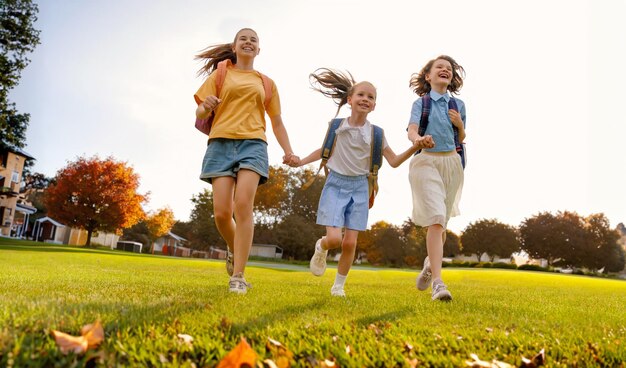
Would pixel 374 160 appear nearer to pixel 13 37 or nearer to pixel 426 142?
pixel 426 142

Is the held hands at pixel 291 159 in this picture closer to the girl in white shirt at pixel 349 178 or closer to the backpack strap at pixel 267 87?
the girl in white shirt at pixel 349 178

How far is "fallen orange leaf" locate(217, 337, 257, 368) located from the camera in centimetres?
196

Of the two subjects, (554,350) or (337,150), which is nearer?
(554,350)

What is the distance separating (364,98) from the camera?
5758 mm

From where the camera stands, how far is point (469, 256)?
69438 mm

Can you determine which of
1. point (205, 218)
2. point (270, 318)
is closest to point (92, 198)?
point (205, 218)

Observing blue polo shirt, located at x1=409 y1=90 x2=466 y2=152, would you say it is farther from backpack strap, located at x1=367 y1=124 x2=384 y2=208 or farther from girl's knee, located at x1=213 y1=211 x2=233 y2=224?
girl's knee, located at x1=213 y1=211 x2=233 y2=224

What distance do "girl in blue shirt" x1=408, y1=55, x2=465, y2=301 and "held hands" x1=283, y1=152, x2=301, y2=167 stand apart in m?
1.33

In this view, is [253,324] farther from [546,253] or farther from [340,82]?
[546,253]

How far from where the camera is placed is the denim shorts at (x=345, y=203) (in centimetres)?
545

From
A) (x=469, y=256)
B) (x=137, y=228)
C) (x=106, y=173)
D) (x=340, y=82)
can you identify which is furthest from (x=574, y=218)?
(x=340, y=82)

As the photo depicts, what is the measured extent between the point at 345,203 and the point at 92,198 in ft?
150

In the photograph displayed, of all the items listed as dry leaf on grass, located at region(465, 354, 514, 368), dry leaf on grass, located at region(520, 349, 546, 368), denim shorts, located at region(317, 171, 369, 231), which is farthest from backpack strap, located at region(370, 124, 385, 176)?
dry leaf on grass, located at region(465, 354, 514, 368)

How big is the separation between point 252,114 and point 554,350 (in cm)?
347
